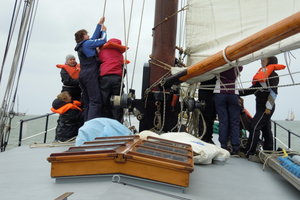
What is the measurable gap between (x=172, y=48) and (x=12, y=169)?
2738 mm

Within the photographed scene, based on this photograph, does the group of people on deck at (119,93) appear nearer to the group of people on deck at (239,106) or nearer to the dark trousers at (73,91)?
the group of people on deck at (239,106)

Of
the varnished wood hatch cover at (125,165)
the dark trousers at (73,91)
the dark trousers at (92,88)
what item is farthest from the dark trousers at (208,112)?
the varnished wood hatch cover at (125,165)

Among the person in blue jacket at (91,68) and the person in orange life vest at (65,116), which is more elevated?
the person in blue jacket at (91,68)

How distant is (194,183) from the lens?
1.91 m

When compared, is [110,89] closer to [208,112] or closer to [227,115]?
[208,112]

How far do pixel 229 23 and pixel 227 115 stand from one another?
104cm

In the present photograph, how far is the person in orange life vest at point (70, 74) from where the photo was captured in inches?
180

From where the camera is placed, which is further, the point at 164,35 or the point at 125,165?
the point at 164,35

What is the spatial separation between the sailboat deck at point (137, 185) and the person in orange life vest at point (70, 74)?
2.05 m

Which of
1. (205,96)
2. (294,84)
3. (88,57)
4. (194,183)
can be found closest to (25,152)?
(88,57)

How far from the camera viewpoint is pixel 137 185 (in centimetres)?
160

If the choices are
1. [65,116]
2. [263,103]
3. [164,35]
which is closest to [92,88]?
[65,116]

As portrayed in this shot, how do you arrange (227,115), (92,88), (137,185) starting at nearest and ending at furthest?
(137,185) → (227,115) → (92,88)

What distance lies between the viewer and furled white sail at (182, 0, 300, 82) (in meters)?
2.57
